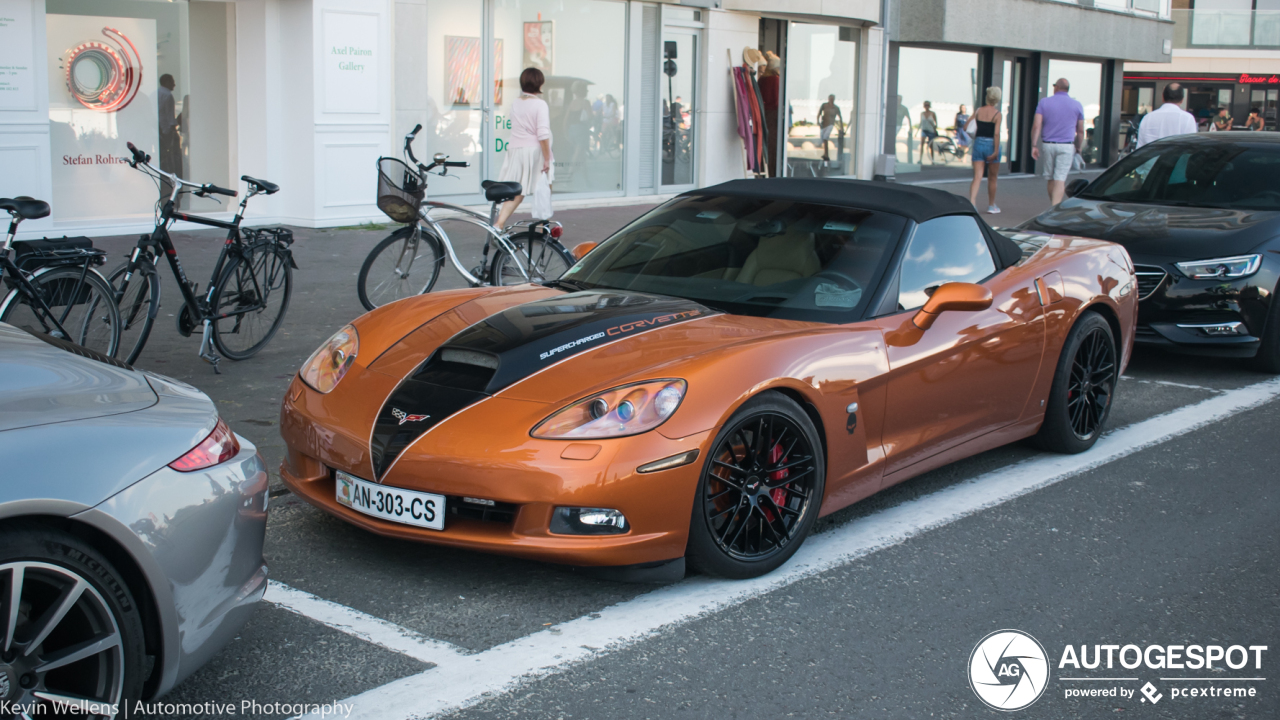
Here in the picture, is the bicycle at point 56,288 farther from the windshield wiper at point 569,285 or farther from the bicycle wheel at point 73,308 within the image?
the windshield wiper at point 569,285

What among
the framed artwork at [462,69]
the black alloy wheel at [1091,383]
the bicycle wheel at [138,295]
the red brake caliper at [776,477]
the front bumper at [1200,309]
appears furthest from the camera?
the framed artwork at [462,69]

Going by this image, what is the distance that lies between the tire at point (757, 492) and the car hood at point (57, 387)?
176cm

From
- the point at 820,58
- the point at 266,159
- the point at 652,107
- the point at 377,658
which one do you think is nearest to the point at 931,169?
the point at 820,58

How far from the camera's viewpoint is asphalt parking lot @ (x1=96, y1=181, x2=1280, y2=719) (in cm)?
344

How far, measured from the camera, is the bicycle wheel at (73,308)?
20.7ft

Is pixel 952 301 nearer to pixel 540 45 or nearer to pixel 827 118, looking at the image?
pixel 540 45

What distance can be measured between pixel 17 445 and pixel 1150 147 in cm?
926

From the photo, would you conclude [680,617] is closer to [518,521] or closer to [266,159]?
[518,521]

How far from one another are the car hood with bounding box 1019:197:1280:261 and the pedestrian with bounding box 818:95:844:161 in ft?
44.1

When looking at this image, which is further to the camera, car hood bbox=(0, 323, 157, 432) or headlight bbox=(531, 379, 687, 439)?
headlight bbox=(531, 379, 687, 439)

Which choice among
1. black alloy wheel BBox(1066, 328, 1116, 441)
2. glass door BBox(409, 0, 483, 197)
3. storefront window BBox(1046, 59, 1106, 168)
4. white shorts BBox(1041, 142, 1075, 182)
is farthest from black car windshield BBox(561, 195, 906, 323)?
storefront window BBox(1046, 59, 1106, 168)

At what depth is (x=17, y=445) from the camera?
268cm

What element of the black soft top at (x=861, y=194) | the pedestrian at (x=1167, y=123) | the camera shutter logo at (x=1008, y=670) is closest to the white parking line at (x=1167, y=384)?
the black soft top at (x=861, y=194)

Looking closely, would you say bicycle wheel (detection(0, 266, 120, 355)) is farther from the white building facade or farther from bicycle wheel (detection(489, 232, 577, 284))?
the white building facade
